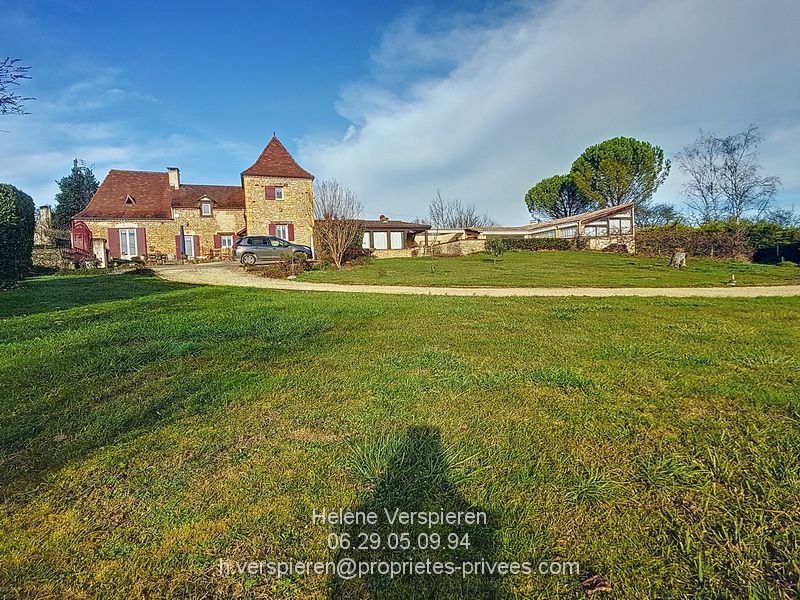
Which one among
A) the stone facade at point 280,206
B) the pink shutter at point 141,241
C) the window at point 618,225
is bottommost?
the pink shutter at point 141,241

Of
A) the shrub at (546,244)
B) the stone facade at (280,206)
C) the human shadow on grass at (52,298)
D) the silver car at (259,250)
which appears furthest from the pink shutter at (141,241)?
the shrub at (546,244)

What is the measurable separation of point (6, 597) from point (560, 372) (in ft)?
12.3

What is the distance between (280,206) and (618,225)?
2882cm

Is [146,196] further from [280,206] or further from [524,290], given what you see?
[524,290]

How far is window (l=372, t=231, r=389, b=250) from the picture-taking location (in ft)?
121

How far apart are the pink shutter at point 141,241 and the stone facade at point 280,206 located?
7.40 m

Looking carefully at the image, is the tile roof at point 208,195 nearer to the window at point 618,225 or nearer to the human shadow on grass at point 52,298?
the human shadow on grass at point 52,298

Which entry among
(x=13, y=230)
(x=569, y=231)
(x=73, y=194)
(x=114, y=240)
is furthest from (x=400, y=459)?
(x=73, y=194)

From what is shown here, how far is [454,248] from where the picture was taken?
1266 inches

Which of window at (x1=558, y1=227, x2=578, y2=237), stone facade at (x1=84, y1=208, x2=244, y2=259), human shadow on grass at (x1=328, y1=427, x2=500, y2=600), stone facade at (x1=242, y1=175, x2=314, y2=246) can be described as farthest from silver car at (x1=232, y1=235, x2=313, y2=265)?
window at (x1=558, y1=227, x2=578, y2=237)

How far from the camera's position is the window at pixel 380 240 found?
36.9m

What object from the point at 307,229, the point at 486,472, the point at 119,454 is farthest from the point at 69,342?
the point at 307,229

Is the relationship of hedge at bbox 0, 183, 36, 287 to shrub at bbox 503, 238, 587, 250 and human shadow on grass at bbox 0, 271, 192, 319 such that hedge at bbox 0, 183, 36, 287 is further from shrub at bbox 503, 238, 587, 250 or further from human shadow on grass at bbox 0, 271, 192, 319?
shrub at bbox 503, 238, 587, 250

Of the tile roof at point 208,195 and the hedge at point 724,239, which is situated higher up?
the tile roof at point 208,195
